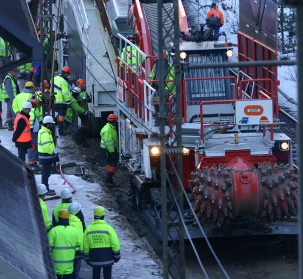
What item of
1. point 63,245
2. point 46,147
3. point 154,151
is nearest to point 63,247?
point 63,245

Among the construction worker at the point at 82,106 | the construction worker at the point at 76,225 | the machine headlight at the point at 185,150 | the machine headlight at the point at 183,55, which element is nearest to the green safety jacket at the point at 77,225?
the construction worker at the point at 76,225

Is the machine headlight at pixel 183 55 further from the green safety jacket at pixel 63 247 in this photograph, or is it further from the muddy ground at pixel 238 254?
the green safety jacket at pixel 63 247

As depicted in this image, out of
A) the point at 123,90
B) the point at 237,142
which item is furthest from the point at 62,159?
the point at 237,142

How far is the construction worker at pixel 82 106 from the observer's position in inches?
820

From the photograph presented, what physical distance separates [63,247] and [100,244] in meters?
0.61

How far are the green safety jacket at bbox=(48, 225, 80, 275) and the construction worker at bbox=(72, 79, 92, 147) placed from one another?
415 inches

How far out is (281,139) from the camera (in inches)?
524

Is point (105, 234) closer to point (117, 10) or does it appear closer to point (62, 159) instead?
point (62, 159)

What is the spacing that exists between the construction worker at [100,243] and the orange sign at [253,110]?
131 inches

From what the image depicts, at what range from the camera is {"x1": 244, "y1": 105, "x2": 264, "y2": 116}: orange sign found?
42.0ft

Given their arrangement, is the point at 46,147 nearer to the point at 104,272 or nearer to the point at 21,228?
the point at 104,272

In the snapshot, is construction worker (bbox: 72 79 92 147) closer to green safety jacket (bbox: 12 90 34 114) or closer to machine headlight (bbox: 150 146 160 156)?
green safety jacket (bbox: 12 90 34 114)

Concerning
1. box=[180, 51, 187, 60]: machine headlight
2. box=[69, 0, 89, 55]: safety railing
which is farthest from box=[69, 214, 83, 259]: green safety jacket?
box=[69, 0, 89, 55]: safety railing

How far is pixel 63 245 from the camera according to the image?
10.3m
